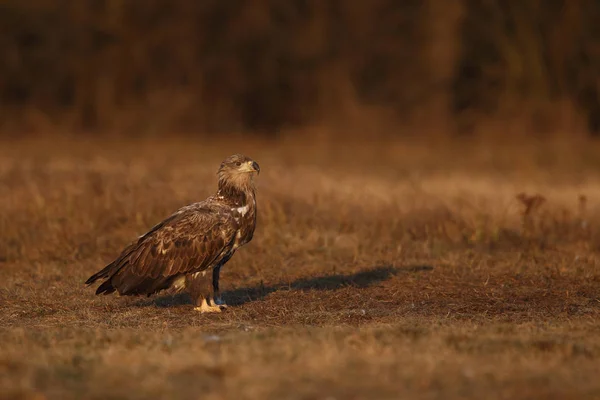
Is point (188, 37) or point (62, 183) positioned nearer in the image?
point (62, 183)

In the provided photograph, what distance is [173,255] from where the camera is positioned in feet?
32.8

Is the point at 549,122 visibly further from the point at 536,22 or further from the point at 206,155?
the point at 206,155

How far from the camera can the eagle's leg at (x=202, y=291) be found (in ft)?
32.9

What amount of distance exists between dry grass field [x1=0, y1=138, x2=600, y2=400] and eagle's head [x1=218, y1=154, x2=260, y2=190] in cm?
122

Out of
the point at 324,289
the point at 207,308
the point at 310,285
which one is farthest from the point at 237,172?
the point at 310,285

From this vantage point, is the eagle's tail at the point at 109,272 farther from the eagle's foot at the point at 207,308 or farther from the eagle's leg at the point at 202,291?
the eagle's foot at the point at 207,308

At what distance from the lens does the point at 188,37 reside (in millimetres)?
34688

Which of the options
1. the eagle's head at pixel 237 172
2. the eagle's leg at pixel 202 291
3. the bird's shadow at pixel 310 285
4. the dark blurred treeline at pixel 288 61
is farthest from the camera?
the dark blurred treeline at pixel 288 61

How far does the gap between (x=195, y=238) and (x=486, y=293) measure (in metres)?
3.11

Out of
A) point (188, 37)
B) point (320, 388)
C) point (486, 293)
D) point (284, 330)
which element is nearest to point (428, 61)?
point (188, 37)

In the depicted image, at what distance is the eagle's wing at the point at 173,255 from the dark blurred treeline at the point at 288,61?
20.4m

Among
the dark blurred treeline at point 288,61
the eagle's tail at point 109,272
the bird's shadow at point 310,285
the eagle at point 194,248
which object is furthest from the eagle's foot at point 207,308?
the dark blurred treeline at point 288,61

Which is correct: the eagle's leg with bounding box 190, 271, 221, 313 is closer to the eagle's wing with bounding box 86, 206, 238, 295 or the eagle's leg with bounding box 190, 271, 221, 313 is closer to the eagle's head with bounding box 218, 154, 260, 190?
the eagle's wing with bounding box 86, 206, 238, 295

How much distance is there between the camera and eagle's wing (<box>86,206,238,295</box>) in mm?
9891
